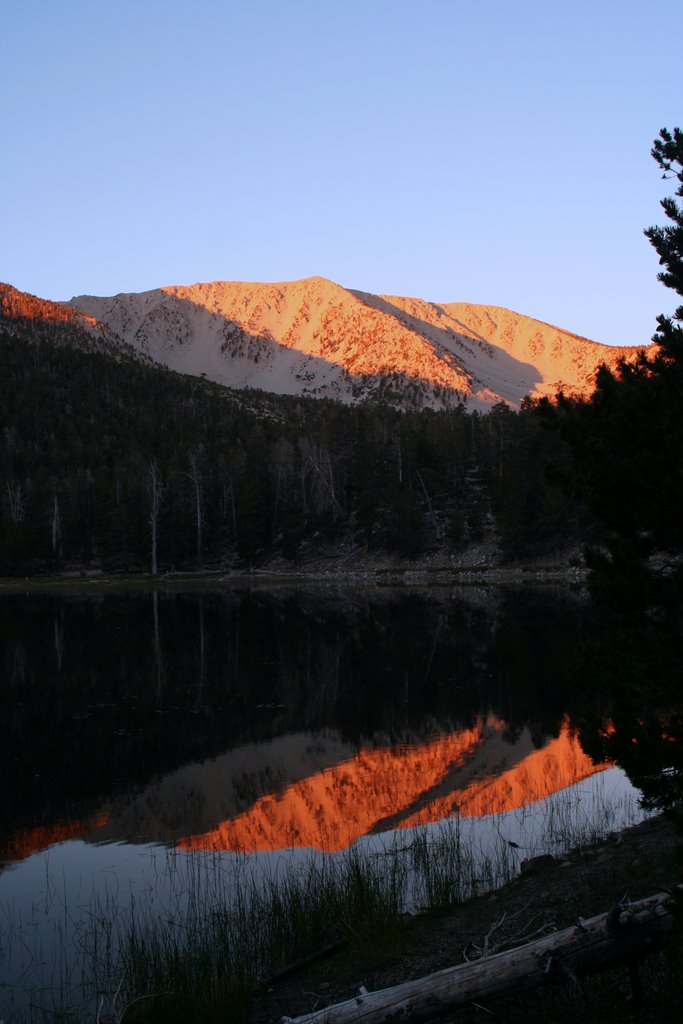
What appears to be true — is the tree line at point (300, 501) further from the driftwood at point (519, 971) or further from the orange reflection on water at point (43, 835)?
the driftwood at point (519, 971)

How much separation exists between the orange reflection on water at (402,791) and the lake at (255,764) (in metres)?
0.06

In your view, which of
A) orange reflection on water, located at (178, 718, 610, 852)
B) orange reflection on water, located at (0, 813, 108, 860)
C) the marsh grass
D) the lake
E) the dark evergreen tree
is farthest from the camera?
orange reflection on water, located at (178, 718, 610, 852)

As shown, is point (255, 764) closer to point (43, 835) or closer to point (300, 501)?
point (43, 835)

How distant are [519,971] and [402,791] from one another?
32.8 feet

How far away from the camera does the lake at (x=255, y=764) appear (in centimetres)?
1233

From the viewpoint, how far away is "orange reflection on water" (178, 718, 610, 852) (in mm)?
14273

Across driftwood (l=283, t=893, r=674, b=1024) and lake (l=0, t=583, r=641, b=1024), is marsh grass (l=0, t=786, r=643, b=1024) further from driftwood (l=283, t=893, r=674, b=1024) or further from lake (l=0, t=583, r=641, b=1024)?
driftwood (l=283, t=893, r=674, b=1024)

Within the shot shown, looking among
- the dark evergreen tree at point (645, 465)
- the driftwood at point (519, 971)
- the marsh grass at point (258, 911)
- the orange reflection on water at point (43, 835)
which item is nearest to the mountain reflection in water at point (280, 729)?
the orange reflection on water at point (43, 835)

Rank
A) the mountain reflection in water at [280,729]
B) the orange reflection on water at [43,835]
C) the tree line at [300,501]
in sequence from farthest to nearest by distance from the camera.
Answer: the tree line at [300,501] < the mountain reflection in water at [280,729] < the orange reflection on water at [43,835]

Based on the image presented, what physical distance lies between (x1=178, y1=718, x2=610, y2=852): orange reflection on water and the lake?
0.21 feet


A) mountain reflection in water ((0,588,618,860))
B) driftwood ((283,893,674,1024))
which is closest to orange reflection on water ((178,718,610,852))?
mountain reflection in water ((0,588,618,860))

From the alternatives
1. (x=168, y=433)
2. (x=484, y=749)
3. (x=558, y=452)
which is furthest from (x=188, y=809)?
(x=168, y=433)

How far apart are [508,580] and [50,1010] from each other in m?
66.0

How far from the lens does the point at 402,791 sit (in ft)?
54.2
